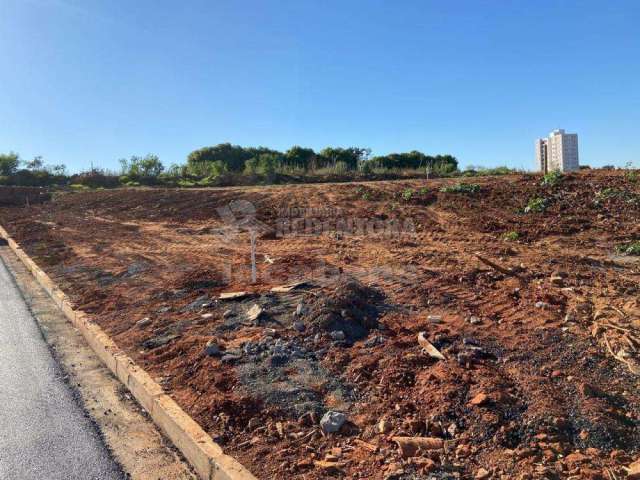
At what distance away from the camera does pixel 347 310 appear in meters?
5.05

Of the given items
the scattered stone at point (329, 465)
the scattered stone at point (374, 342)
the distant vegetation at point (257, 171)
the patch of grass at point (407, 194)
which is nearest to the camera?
the scattered stone at point (329, 465)

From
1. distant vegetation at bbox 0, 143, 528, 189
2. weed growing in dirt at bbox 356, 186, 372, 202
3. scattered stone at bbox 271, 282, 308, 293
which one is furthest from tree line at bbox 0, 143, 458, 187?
scattered stone at bbox 271, 282, 308, 293

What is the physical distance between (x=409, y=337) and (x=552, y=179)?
868 cm

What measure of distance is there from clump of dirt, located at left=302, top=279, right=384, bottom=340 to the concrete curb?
1.65 m

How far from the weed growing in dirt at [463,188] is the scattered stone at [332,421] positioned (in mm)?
9564

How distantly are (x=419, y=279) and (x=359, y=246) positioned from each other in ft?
9.53

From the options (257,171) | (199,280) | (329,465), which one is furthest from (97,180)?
(329,465)

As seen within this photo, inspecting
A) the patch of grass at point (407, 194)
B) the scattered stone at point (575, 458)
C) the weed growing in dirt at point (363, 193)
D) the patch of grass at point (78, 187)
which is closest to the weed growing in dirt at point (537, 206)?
the patch of grass at point (407, 194)

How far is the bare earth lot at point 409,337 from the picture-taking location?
295 cm

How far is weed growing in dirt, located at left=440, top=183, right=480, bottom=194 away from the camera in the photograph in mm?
11964

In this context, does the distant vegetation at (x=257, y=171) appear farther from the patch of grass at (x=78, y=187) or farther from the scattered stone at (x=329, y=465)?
the scattered stone at (x=329, y=465)

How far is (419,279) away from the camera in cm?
603

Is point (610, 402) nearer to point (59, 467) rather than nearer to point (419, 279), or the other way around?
point (419, 279)

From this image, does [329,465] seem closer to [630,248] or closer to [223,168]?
[630,248]
